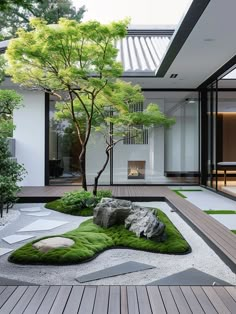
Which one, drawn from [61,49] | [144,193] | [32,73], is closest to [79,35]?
[61,49]

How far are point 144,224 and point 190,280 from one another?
1.82 m

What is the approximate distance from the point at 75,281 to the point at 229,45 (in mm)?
5280

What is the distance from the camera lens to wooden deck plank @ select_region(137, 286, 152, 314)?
2.68 metres

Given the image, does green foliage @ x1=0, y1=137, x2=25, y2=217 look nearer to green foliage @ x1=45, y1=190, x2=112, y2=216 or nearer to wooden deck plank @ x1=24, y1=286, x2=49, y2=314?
green foliage @ x1=45, y1=190, x2=112, y2=216

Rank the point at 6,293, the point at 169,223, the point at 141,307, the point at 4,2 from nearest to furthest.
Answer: the point at 4,2 < the point at 141,307 < the point at 6,293 < the point at 169,223

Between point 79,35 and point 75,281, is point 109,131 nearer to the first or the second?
point 79,35

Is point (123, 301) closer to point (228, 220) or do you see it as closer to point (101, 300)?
point (101, 300)

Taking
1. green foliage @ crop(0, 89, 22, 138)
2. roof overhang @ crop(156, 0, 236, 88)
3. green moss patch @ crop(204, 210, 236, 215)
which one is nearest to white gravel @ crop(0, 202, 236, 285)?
green moss patch @ crop(204, 210, 236, 215)

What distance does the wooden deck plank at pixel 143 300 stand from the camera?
105 inches

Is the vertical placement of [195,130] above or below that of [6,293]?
above

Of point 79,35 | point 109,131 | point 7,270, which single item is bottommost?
point 7,270

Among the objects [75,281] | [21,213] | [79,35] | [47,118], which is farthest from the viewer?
[47,118]

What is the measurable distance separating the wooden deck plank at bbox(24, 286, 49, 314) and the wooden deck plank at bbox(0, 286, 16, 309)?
0.20 m

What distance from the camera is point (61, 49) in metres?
6.89
